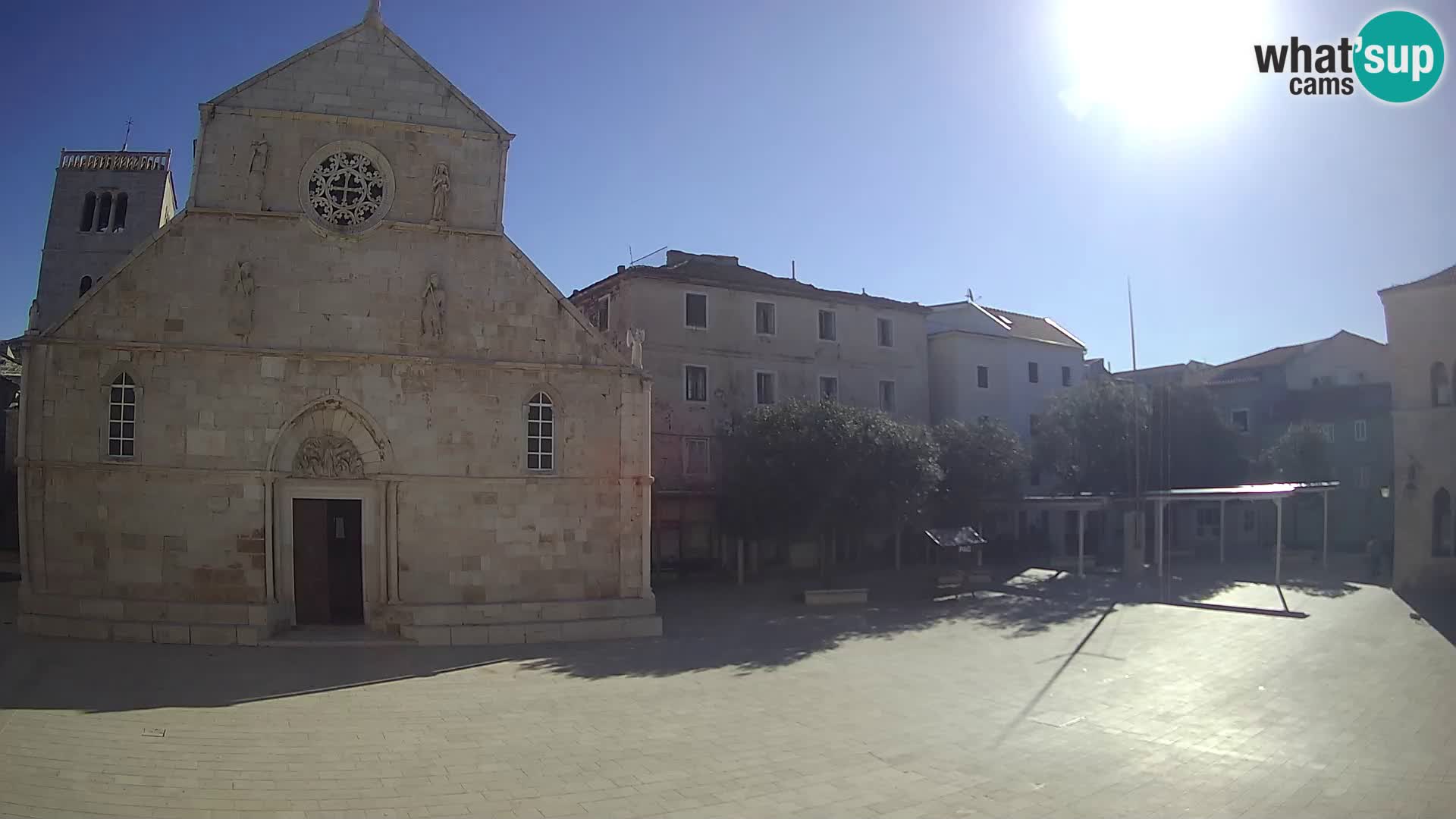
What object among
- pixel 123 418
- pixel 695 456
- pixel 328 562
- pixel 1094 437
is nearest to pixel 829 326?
pixel 695 456

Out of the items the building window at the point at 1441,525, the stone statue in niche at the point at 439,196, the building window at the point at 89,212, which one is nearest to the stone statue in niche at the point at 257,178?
the stone statue in niche at the point at 439,196

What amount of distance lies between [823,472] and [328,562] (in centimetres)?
1356

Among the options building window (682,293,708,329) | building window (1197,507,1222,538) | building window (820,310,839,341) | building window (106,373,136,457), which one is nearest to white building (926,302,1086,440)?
building window (820,310,839,341)

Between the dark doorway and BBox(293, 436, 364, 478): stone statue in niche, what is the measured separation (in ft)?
2.44

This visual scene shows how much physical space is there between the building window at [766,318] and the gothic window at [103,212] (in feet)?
107

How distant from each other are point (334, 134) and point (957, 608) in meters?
20.0

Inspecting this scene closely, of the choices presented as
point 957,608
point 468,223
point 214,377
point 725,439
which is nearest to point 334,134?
point 468,223

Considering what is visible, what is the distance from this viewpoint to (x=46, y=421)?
58.3 ft

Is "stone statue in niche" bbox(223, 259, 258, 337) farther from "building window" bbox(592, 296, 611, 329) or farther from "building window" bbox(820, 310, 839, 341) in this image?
"building window" bbox(820, 310, 839, 341)

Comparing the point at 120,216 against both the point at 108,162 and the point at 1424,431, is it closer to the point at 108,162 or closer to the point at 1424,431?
the point at 108,162

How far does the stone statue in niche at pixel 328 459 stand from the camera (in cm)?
1870

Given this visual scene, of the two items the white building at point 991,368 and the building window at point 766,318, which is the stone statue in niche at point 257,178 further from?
the white building at point 991,368

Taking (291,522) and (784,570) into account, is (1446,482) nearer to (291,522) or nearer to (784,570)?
(784,570)

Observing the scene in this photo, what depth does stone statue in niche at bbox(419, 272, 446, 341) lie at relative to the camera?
757 inches
